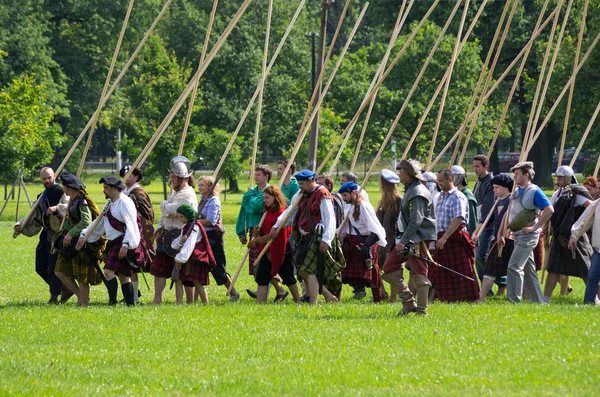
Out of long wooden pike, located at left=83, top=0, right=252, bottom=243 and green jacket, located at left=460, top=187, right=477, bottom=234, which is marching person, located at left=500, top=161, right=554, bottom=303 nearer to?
green jacket, located at left=460, top=187, right=477, bottom=234

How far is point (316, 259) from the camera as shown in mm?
12789

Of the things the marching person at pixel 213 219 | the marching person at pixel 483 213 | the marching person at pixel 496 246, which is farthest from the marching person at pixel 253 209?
the marching person at pixel 496 246

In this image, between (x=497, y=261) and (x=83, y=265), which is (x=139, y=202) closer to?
(x=83, y=265)

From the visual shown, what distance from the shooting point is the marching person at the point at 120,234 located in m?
12.6

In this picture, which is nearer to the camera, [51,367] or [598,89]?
[51,367]

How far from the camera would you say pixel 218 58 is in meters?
51.2

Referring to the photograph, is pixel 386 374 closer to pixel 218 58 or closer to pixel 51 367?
pixel 51 367

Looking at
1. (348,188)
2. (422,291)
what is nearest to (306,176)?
(348,188)

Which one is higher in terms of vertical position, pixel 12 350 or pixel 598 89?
pixel 598 89

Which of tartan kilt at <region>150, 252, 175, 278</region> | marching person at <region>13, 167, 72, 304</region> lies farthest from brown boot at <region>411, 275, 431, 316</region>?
marching person at <region>13, 167, 72, 304</region>

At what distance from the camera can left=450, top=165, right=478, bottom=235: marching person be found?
14406 millimetres

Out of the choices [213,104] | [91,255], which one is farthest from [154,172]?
[91,255]

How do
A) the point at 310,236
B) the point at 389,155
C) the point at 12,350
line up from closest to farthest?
the point at 12,350 < the point at 310,236 < the point at 389,155

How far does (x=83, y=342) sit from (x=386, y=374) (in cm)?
321
